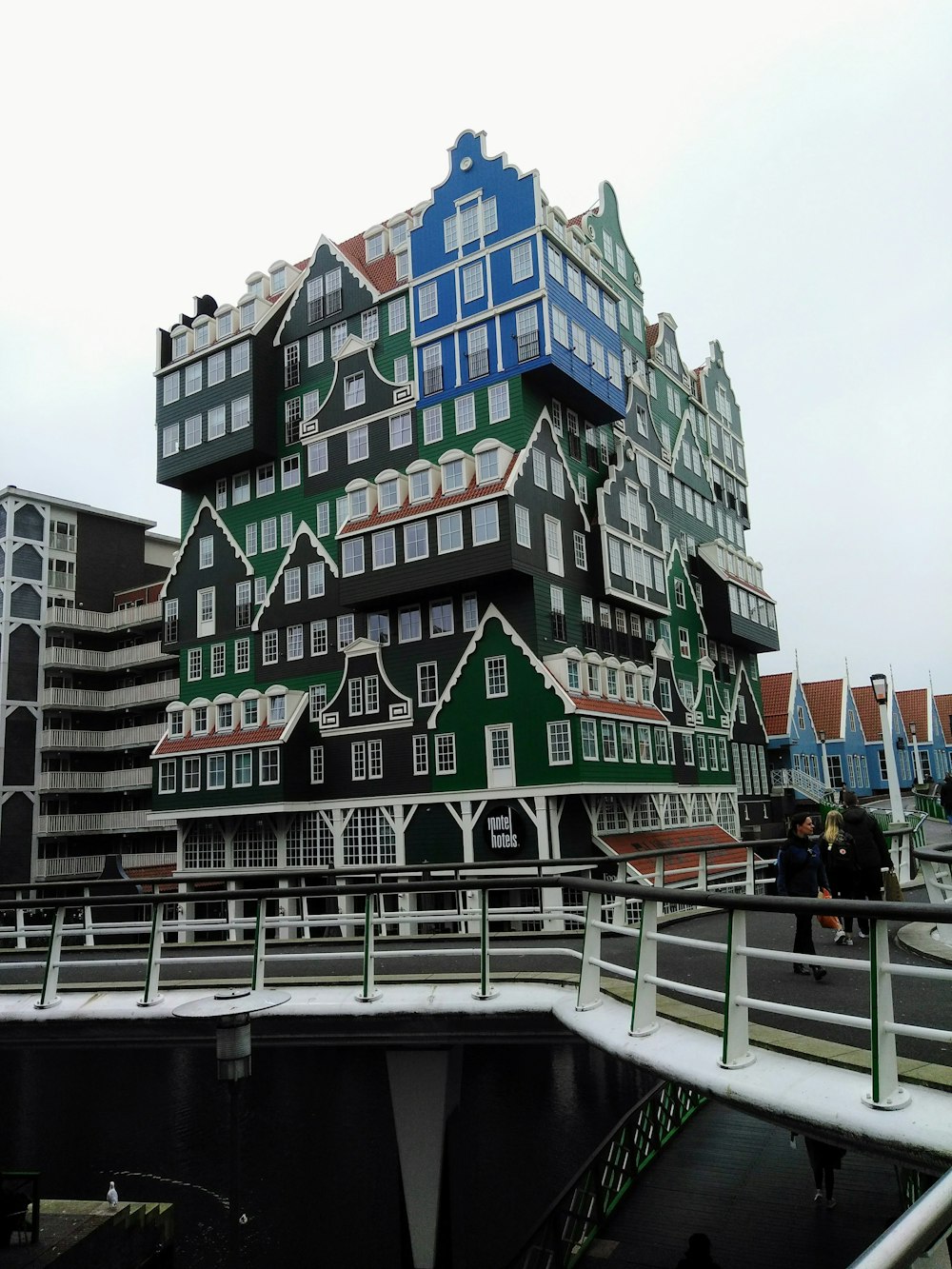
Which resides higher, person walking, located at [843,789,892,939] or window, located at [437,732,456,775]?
window, located at [437,732,456,775]

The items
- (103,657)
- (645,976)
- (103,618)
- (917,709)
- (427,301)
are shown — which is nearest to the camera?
(645,976)

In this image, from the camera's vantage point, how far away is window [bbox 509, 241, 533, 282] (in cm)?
3794

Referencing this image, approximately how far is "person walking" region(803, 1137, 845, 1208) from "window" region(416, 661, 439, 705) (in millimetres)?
26347

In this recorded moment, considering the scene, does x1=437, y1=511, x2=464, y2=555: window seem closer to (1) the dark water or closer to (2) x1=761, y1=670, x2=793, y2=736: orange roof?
(1) the dark water

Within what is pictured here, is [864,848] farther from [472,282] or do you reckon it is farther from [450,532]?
[472,282]

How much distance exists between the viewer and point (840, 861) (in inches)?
529

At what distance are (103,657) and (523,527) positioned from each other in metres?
34.3

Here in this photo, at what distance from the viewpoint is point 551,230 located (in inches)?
1522

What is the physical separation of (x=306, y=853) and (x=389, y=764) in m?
6.04

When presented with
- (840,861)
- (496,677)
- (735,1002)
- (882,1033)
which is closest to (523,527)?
(496,677)

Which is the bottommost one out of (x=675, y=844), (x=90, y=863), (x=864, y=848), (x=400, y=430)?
(x=90, y=863)

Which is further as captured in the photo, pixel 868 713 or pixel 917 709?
pixel 917 709

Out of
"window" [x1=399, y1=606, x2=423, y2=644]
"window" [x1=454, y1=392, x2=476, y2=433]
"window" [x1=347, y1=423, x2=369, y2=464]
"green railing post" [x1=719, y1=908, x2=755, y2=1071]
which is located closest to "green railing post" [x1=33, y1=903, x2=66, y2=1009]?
"green railing post" [x1=719, y1=908, x2=755, y2=1071]

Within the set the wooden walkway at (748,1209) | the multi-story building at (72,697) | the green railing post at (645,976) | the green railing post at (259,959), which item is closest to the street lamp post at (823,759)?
the multi-story building at (72,697)
